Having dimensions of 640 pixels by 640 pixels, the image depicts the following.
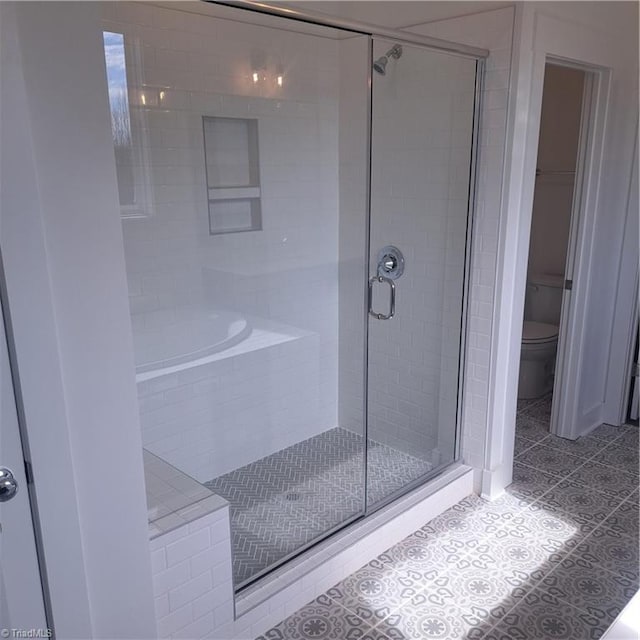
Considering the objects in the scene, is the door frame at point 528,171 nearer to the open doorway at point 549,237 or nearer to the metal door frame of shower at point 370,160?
the metal door frame of shower at point 370,160

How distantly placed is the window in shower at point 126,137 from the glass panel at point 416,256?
1.05 m

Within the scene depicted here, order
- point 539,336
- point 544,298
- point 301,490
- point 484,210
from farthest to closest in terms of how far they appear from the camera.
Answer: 1. point 544,298
2. point 539,336
3. point 301,490
4. point 484,210

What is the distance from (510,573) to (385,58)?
2.18 meters

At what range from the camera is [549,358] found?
12.7 ft

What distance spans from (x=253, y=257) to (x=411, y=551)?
5.02 ft

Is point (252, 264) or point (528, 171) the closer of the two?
point (528, 171)

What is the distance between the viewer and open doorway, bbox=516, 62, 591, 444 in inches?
150

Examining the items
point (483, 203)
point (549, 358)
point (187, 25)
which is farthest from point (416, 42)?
point (549, 358)

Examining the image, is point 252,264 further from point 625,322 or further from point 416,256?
point 625,322

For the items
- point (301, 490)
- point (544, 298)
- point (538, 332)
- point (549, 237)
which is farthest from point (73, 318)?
point (549, 237)

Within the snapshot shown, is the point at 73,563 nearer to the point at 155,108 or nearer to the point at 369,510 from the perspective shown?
the point at 369,510

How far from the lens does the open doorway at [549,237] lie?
150 inches

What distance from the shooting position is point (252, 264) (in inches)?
116

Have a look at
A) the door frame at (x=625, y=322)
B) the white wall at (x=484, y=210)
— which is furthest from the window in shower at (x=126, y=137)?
the door frame at (x=625, y=322)
